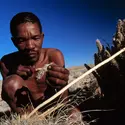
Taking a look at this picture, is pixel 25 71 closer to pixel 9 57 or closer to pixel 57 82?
pixel 9 57

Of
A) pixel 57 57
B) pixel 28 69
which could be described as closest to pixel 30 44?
pixel 28 69

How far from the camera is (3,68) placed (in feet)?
14.2

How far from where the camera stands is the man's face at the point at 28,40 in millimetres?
3738

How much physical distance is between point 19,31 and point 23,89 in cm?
60

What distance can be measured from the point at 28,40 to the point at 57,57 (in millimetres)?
529

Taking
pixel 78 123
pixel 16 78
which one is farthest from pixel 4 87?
pixel 78 123

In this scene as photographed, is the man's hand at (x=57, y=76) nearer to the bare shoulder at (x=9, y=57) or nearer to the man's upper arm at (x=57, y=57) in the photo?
the man's upper arm at (x=57, y=57)

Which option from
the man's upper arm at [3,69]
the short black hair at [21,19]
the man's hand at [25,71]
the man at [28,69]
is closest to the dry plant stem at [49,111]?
the man at [28,69]

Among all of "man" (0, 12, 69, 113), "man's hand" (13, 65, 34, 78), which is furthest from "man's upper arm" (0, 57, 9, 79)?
"man's hand" (13, 65, 34, 78)

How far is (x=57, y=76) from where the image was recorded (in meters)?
3.28

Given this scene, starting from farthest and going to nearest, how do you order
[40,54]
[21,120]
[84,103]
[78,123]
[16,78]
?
1. [84,103]
2. [40,54]
3. [16,78]
4. [78,123]
5. [21,120]

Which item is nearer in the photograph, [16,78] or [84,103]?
[16,78]

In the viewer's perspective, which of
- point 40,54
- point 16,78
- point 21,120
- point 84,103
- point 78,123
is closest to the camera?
point 21,120

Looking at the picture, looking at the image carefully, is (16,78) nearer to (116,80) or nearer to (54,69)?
(54,69)
